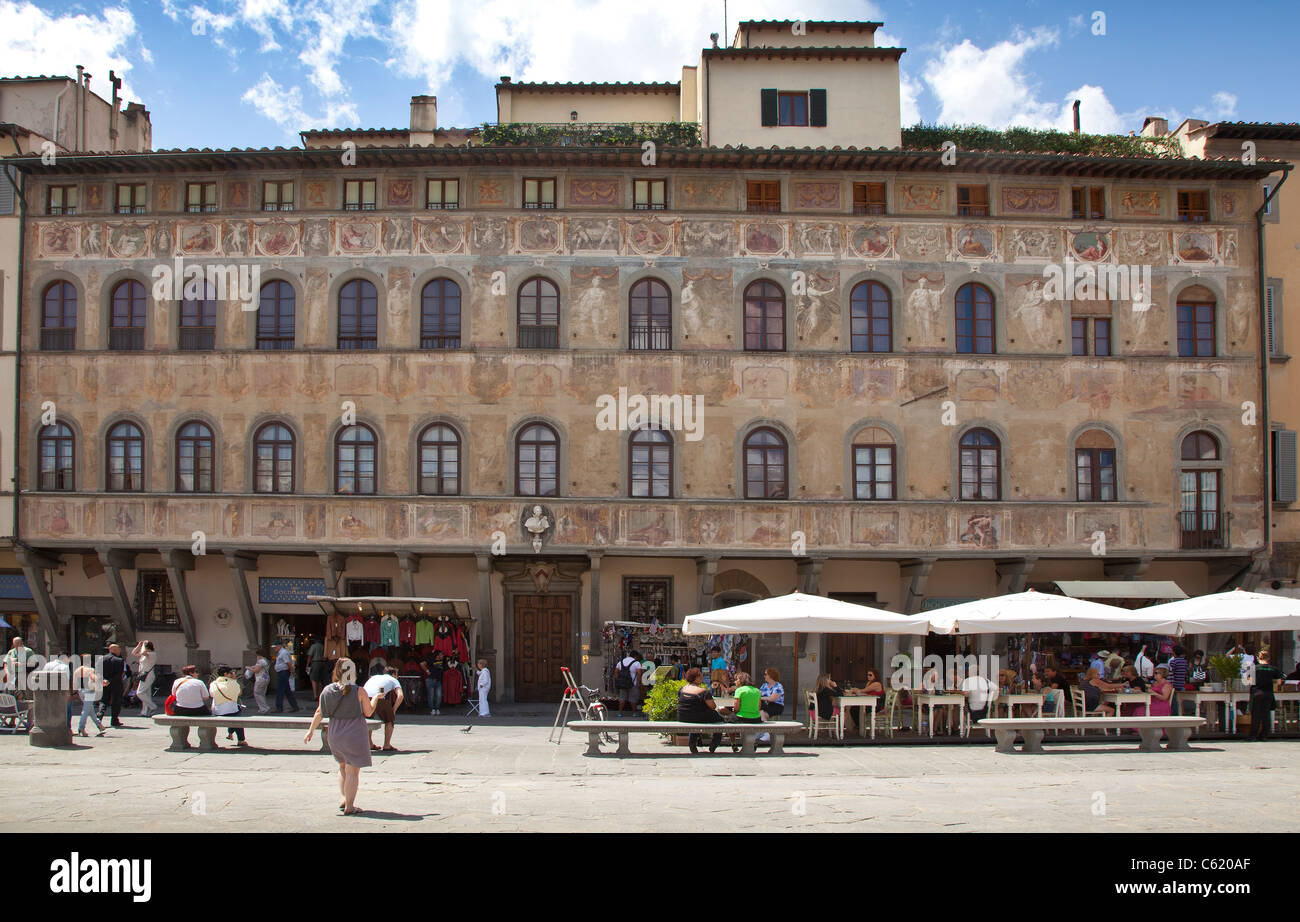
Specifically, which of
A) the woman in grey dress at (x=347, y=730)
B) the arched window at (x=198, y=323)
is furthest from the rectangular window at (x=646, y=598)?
the woman in grey dress at (x=347, y=730)

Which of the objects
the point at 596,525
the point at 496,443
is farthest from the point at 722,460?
the point at 496,443

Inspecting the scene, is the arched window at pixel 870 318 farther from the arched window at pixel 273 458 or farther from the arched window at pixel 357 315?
the arched window at pixel 273 458

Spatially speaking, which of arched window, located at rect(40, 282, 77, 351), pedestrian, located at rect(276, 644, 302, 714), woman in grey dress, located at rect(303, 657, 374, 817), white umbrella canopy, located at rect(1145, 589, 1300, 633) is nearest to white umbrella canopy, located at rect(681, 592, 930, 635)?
white umbrella canopy, located at rect(1145, 589, 1300, 633)

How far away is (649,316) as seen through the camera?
26844 mm

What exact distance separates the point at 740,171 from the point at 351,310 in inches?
349

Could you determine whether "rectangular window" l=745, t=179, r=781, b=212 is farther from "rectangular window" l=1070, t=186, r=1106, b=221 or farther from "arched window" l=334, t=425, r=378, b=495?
"arched window" l=334, t=425, r=378, b=495

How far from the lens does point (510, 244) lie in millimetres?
26859

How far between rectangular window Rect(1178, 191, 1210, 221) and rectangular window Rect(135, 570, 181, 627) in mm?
23777

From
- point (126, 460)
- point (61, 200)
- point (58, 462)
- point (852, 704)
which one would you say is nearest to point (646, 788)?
point (852, 704)

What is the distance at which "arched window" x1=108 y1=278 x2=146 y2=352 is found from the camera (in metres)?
27.3

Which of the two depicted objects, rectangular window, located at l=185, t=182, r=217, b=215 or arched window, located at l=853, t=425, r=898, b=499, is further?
rectangular window, located at l=185, t=182, r=217, b=215

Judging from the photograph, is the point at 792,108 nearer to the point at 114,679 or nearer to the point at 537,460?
the point at 537,460

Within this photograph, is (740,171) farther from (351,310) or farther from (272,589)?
(272,589)

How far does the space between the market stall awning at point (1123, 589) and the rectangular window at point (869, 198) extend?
29.2 ft
